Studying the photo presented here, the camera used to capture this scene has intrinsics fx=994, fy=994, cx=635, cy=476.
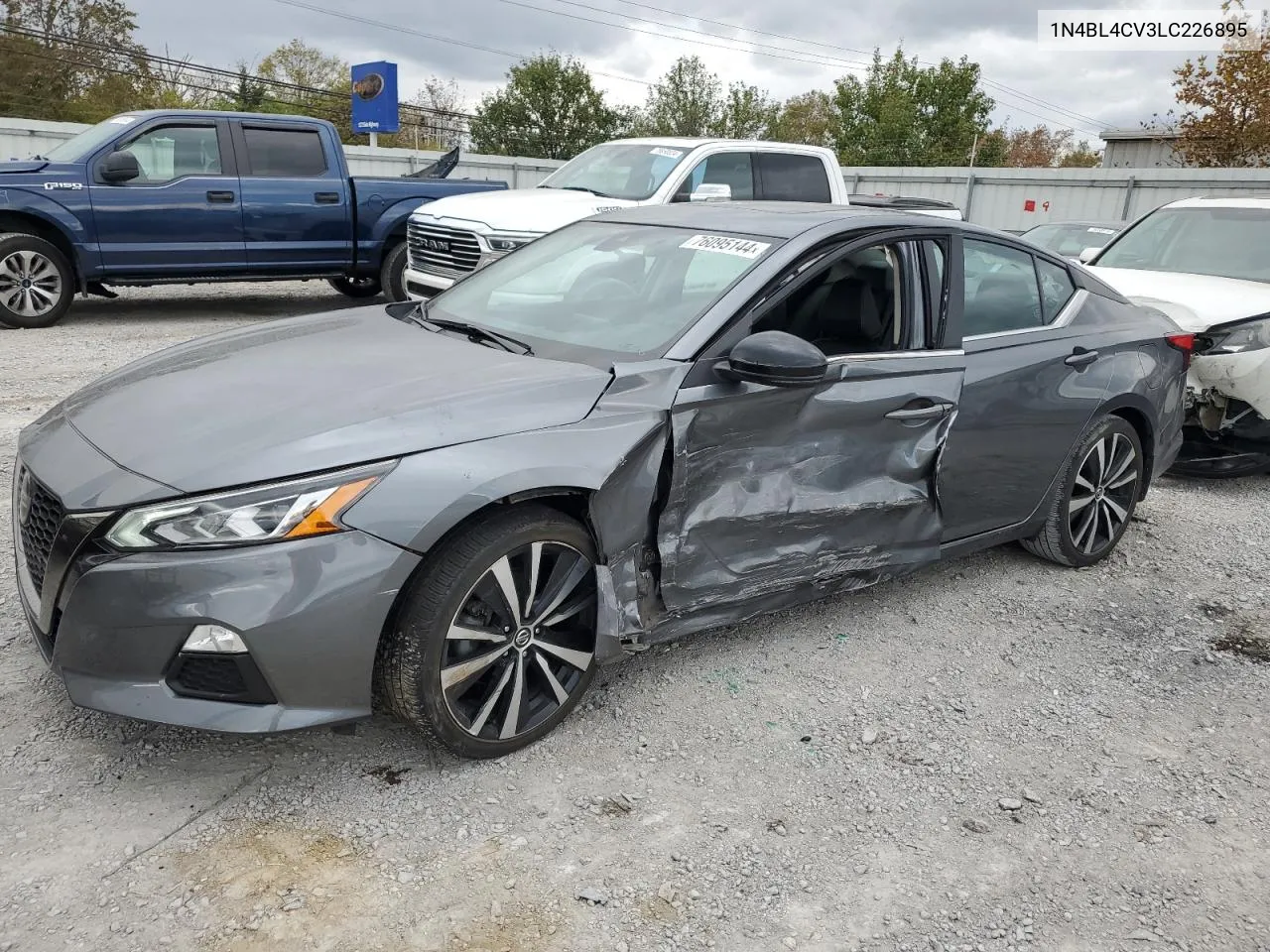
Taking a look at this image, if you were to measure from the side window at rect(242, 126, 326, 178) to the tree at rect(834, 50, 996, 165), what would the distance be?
43.5 meters

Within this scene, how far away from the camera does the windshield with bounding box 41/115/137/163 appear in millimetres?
9047

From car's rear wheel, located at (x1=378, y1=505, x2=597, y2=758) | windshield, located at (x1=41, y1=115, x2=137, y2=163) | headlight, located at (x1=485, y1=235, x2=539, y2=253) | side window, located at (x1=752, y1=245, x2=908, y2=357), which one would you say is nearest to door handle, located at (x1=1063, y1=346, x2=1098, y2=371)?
side window, located at (x1=752, y1=245, x2=908, y2=357)

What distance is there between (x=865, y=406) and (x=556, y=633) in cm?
138

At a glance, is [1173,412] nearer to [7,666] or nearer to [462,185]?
[7,666]

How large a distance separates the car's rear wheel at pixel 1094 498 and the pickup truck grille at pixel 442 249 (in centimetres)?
564

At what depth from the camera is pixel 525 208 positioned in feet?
29.2

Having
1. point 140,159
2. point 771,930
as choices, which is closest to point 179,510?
point 771,930

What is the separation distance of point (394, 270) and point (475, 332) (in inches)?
305

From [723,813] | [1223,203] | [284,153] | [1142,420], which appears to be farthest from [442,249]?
[723,813]

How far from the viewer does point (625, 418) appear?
2986 mm

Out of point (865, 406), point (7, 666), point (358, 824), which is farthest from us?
point (865, 406)

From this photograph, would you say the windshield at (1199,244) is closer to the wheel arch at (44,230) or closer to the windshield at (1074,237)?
the windshield at (1074,237)

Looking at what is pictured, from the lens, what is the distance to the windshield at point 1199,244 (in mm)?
7027

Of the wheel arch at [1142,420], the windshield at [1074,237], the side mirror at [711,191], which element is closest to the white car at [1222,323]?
the wheel arch at [1142,420]
